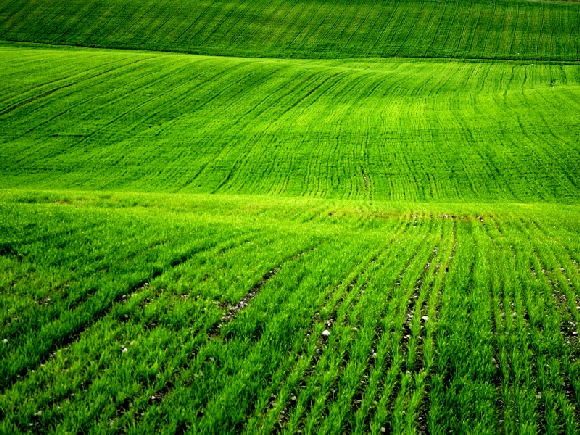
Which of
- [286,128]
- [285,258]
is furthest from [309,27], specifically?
[285,258]

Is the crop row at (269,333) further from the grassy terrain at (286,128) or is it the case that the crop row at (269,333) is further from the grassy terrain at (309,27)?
the grassy terrain at (309,27)

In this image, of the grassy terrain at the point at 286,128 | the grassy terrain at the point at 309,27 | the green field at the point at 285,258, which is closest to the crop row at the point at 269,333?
the green field at the point at 285,258

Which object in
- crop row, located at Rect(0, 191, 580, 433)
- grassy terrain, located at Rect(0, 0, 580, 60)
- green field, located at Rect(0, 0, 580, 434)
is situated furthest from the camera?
grassy terrain, located at Rect(0, 0, 580, 60)

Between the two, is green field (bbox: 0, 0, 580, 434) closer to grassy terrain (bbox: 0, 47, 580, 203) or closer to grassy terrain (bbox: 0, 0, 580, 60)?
grassy terrain (bbox: 0, 47, 580, 203)

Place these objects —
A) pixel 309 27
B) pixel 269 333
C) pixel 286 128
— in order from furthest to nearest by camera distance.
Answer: pixel 309 27, pixel 286 128, pixel 269 333

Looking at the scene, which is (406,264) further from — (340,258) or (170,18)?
(170,18)

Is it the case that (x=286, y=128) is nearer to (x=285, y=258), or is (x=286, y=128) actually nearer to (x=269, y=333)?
(x=285, y=258)

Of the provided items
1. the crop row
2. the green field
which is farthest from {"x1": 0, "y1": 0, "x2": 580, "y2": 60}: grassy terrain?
the crop row
